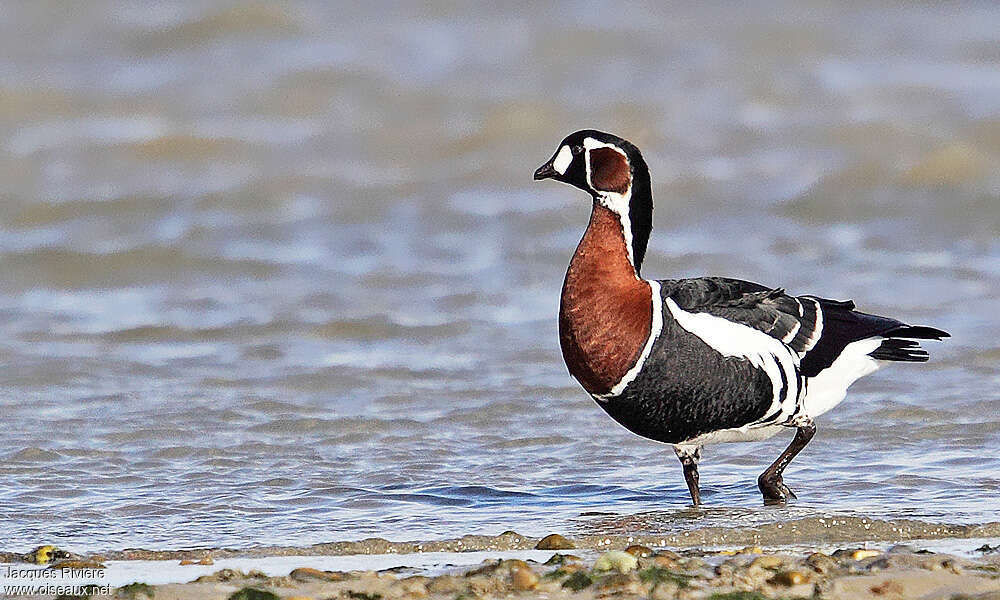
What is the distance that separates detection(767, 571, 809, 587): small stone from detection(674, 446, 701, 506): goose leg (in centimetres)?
181

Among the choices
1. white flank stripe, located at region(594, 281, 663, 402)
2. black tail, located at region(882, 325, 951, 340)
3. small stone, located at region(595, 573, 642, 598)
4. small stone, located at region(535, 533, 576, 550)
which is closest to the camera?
small stone, located at region(595, 573, 642, 598)

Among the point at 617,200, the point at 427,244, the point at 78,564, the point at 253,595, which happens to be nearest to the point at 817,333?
the point at 617,200

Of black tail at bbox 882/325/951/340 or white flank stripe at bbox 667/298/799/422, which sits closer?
white flank stripe at bbox 667/298/799/422

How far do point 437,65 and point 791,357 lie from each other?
11.6 metres

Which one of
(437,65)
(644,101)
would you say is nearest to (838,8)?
(644,101)

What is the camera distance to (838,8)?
19.1 meters

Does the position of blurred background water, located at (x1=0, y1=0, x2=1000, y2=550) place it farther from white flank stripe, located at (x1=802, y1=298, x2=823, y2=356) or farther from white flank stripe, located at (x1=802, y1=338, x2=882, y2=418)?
white flank stripe, located at (x1=802, y1=298, x2=823, y2=356)

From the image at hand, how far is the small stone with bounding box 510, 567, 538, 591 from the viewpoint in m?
4.83

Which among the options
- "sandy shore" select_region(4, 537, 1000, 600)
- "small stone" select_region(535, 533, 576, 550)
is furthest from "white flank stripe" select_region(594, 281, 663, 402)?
"sandy shore" select_region(4, 537, 1000, 600)

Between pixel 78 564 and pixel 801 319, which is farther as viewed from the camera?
pixel 801 319

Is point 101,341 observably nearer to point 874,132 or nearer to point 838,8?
point 874,132

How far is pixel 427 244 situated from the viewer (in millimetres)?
12805

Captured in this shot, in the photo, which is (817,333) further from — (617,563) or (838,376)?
(617,563)

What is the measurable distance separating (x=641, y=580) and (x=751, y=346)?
6.59ft
